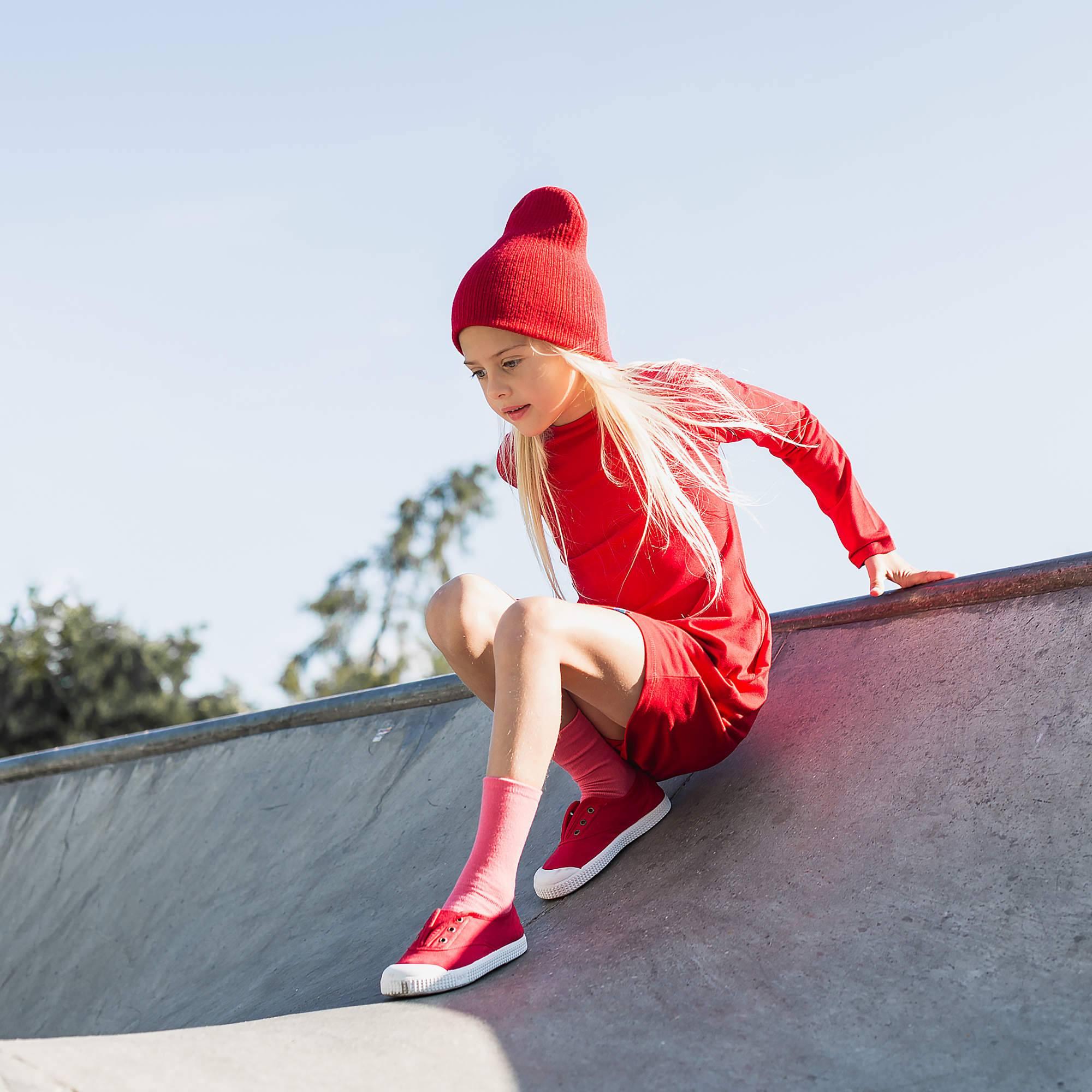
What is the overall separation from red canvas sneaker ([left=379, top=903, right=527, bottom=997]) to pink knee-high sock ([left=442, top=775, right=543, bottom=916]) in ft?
0.11

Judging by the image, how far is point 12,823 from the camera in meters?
5.29

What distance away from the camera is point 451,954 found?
81.7 inches

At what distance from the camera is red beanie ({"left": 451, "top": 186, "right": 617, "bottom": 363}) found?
2.59 meters

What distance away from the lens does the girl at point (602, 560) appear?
2.22m

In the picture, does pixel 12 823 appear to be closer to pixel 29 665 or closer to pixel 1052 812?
pixel 1052 812

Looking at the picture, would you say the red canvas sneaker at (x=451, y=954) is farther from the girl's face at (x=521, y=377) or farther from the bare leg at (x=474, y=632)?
the girl's face at (x=521, y=377)

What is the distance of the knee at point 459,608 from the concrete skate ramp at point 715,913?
661 mm

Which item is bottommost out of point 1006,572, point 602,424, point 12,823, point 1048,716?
point 12,823

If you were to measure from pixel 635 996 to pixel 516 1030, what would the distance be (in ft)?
0.75

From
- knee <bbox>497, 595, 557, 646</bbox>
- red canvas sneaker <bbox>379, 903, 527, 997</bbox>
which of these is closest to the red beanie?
knee <bbox>497, 595, 557, 646</bbox>

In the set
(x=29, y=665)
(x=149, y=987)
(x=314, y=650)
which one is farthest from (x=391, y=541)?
(x=149, y=987)

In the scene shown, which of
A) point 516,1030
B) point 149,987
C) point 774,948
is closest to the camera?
point 516,1030

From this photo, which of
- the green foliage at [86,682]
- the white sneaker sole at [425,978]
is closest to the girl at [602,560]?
the white sneaker sole at [425,978]

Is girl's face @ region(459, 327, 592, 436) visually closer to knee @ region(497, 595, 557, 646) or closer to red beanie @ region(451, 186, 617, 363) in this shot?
red beanie @ region(451, 186, 617, 363)
